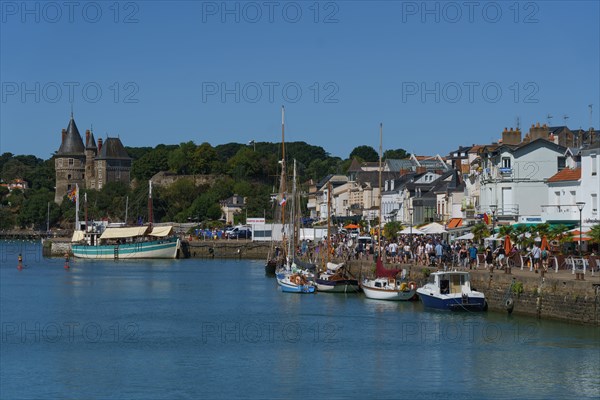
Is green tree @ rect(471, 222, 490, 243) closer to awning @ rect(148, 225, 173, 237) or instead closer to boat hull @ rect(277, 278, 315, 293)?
boat hull @ rect(277, 278, 315, 293)

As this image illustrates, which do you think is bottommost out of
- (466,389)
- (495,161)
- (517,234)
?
(466,389)

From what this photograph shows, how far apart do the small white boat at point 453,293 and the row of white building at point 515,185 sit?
5.79 metres

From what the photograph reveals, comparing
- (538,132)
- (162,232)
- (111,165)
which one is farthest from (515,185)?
(111,165)

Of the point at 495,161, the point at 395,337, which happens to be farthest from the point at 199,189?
the point at 395,337

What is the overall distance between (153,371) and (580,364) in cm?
1341

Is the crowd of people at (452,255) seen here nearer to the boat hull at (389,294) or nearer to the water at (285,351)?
the boat hull at (389,294)

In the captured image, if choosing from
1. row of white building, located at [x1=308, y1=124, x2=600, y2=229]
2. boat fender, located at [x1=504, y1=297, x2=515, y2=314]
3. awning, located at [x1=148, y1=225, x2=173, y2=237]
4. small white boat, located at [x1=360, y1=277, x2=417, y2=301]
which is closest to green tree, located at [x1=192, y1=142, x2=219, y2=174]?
awning, located at [x1=148, y1=225, x2=173, y2=237]

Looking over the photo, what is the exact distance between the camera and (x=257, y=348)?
3966cm

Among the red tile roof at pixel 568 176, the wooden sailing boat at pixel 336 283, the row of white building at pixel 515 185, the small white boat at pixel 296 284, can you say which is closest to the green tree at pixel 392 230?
the row of white building at pixel 515 185

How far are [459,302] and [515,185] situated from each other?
78.4 feet

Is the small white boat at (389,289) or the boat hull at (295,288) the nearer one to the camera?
the small white boat at (389,289)

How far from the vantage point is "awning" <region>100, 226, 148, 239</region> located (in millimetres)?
113444

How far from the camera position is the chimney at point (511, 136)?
74438 mm

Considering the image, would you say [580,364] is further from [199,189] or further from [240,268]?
[199,189]
